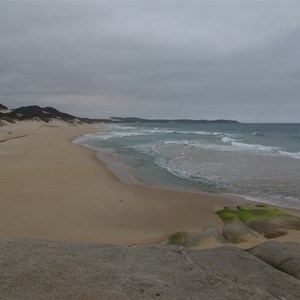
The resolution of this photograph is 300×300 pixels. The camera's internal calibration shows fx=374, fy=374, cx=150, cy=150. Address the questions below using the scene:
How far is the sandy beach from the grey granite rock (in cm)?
234

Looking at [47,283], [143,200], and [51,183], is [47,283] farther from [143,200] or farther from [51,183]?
[51,183]

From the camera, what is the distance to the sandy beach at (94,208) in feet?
29.0

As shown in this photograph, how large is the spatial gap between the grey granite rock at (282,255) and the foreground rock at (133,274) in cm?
26

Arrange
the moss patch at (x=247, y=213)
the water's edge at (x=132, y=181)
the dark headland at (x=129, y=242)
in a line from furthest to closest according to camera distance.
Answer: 1. the water's edge at (x=132, y=181)
2. the moss patch at (x=247, y=213)
3. the dark headland at (x=129, y=242)

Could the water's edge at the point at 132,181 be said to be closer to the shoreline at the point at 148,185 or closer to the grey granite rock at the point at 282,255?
the shoreline at the point at 148,185

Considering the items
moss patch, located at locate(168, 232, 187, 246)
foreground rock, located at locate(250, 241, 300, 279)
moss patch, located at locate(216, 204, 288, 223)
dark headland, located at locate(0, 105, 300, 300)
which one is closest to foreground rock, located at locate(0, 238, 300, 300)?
dark headland, located at locate(0, 105, 300, 300)

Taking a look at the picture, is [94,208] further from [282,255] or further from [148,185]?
[282,255]

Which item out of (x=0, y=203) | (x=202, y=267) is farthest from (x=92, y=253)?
(x=0, y=203)

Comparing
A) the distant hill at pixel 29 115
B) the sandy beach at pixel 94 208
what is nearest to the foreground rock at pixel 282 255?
the sandy beach at pixel 94 208

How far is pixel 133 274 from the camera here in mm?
4062

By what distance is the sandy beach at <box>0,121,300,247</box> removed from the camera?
8.84 metres

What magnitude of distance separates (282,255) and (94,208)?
23.6 ft

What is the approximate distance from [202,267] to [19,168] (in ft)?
47.5

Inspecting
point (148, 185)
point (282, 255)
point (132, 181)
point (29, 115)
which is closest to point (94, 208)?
point (148, 185)
